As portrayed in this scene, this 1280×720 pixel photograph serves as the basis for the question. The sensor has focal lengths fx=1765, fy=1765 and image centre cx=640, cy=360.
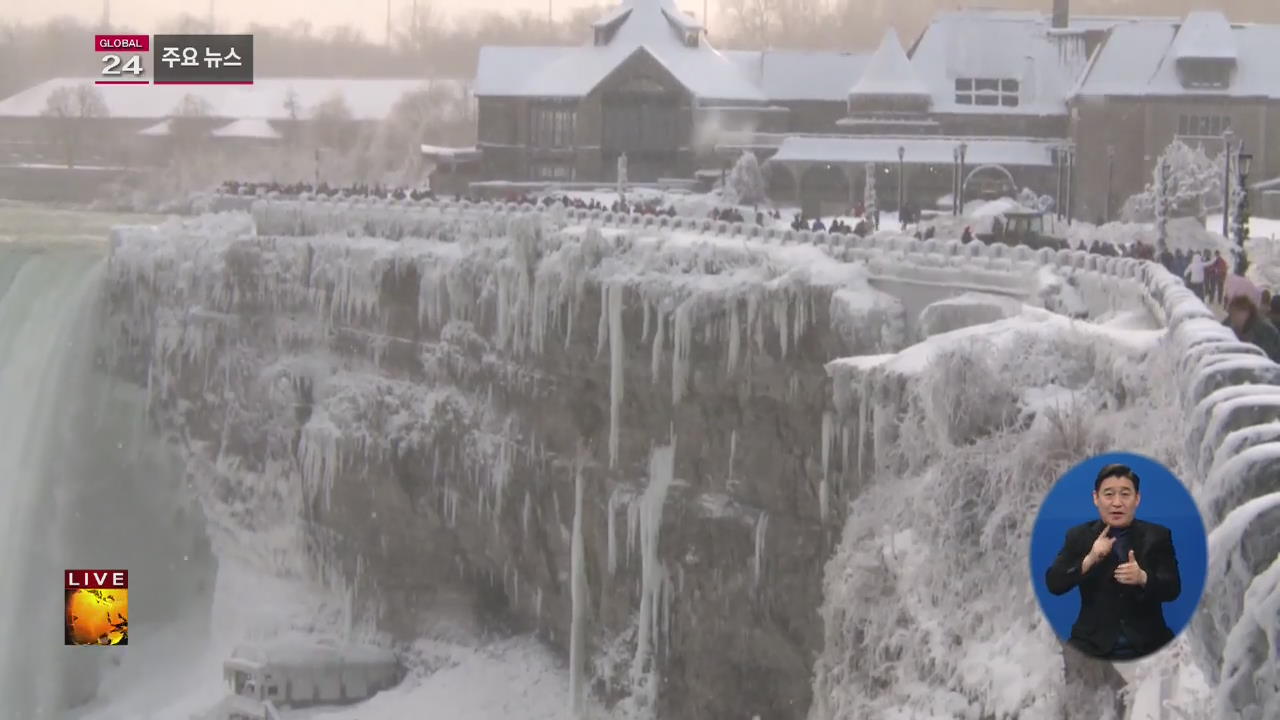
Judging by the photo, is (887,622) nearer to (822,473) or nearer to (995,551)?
(995,551)

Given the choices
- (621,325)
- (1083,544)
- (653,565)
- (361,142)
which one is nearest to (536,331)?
(621,325)

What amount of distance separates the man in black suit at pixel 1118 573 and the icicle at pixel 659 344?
905 inches

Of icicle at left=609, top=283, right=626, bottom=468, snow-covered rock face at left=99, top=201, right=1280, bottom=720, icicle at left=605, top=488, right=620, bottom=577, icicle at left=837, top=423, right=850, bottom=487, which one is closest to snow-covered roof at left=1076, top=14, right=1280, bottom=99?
snow-covered rock face at left=99, top=201, right=1280, bottom=720

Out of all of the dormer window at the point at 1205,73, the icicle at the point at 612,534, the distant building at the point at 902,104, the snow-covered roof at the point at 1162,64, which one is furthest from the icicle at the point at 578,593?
the dormer window at the point at 1205,73

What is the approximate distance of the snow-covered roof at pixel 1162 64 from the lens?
58719mm

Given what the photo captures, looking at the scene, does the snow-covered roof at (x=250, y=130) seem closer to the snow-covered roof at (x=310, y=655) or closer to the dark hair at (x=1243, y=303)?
the snow-covered roof at (x=310, y=655)

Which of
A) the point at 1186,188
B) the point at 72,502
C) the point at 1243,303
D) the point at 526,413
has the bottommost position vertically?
the point at 72,502

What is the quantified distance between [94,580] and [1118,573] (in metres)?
29.9

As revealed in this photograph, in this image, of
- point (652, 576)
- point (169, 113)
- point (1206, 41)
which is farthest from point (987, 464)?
point (169, 113)

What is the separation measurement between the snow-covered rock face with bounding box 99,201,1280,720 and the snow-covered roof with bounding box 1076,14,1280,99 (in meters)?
26.1

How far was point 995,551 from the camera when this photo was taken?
1630 centimetres

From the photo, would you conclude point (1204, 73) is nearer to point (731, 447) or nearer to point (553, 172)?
point (553, 172)

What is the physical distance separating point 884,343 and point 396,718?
14816 millimetres

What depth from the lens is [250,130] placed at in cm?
8269
